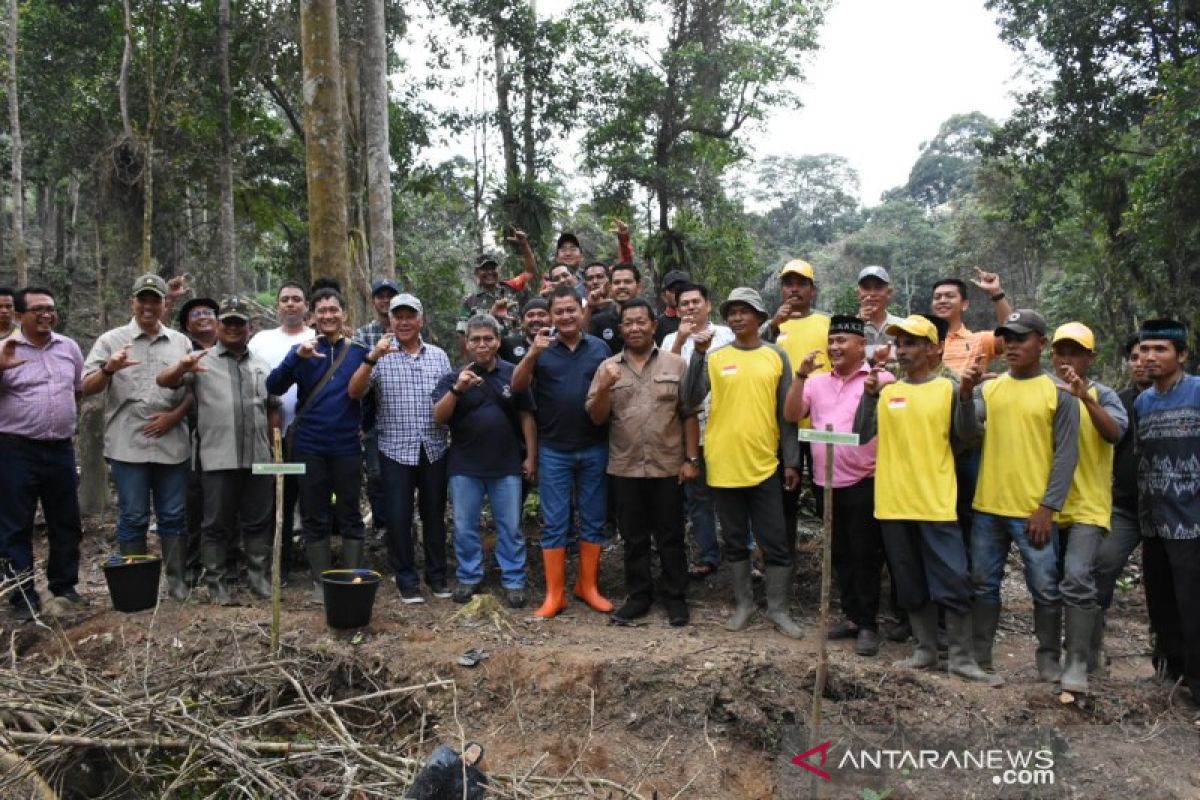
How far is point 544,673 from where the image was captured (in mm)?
4453

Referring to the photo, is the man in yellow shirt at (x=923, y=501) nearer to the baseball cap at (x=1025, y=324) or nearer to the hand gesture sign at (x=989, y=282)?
the baseball cap at (x=1025, y=324)

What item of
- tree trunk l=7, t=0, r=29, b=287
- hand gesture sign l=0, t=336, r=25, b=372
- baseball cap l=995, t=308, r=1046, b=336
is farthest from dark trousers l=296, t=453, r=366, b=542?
tree trunk l=7, t=0, r=29, b=287

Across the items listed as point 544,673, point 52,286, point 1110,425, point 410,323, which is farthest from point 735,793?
point 52,286

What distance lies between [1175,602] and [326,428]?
5296 mm

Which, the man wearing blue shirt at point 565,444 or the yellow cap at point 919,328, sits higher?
the yellow cap at point 919,328

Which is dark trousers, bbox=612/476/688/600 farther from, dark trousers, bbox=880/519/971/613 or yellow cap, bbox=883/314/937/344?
yellow cap, bbox=883/314/937/344

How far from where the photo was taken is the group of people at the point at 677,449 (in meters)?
4.40

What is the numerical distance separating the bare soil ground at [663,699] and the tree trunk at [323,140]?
10.6ft

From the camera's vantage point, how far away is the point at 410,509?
5586 millimetres

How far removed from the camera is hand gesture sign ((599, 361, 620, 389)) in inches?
203

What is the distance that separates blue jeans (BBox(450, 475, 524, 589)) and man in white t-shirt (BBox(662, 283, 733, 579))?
130cm

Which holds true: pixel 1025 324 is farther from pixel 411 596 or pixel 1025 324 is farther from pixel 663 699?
pixel 411 596

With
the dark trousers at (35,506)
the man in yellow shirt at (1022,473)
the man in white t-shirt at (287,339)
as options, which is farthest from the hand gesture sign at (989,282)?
the dark trousers at (35,506)

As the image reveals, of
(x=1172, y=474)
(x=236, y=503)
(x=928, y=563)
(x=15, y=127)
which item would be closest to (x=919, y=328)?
(x=928, y=563)
